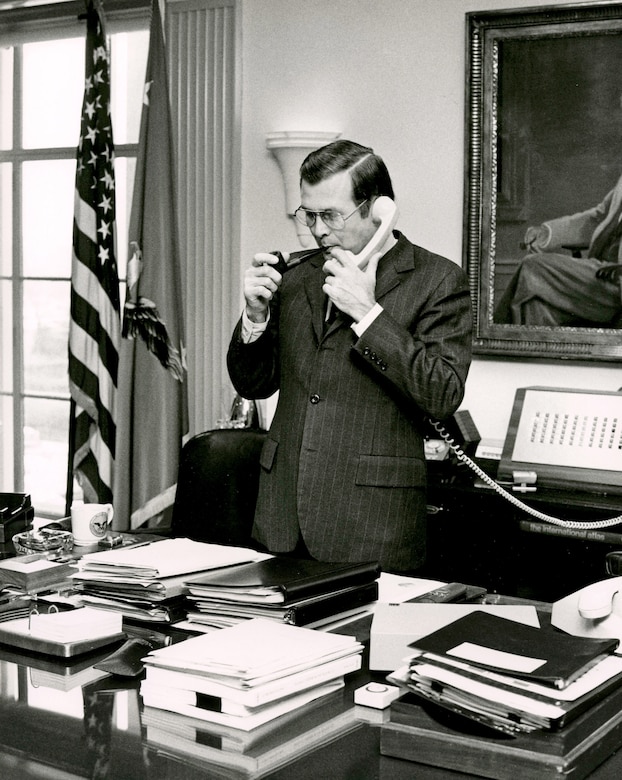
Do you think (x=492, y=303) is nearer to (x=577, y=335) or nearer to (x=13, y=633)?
(x=577, y=335)

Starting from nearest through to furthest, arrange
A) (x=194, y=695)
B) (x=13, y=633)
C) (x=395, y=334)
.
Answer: (x=194, y=695), (x=13, y=633), (x=395, y=334)

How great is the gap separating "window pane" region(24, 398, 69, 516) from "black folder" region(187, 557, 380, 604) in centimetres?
403

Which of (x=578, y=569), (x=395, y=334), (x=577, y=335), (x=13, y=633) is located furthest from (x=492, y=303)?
(x=13, y=633)

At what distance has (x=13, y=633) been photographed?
1.90m

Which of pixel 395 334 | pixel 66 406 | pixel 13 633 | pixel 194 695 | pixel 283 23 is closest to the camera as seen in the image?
pixel 194 695

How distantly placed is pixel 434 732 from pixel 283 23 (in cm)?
367

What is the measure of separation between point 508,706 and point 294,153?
3.32 m

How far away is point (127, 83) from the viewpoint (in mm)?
5520

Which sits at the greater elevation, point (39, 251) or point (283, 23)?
point (283, 23)

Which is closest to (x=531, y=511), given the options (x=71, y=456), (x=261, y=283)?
(x=261, y=283)

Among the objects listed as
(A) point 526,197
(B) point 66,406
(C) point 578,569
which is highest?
(A) point 526,197

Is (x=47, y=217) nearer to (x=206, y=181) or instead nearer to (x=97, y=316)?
(x=97, y=316)

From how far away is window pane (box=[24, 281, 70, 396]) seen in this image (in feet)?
19.5

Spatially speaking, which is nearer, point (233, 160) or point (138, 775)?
point (138, 775)
